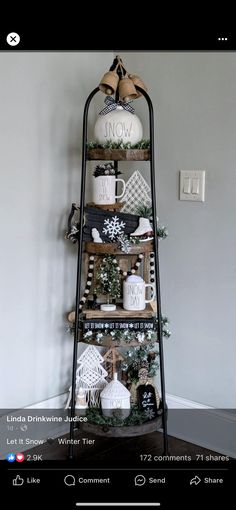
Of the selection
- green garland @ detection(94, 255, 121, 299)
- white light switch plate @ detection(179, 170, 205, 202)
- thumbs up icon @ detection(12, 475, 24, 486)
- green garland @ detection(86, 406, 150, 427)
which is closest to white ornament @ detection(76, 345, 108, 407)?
green garland @ detection(86, 406, 150, 427)

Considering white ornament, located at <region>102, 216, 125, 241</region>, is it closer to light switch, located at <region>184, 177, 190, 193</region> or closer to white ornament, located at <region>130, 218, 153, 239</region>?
white ornament, located at <region>130, 218, 153, 239</region>

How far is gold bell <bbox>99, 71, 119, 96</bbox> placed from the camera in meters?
1.27

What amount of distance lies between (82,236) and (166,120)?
1.39ft

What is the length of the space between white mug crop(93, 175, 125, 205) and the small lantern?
1.61 ft

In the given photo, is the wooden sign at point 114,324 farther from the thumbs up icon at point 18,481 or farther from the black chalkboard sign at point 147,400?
the thumbs up icon at point 18,481

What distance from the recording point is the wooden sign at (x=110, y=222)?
1417mm

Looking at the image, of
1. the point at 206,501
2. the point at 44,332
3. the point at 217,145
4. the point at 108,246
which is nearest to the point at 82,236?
the point at 108,246

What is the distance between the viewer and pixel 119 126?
4.60 ft

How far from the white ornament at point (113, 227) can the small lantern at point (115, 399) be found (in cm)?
40

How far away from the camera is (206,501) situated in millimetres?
592

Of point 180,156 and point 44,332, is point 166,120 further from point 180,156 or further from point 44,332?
point 44,332

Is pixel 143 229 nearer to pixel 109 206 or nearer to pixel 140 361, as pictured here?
pixel 109 206
